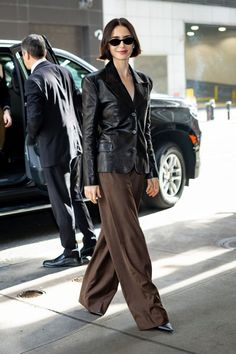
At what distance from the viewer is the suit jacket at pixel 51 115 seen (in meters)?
5.20

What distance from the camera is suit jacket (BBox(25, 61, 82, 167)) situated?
205 inches

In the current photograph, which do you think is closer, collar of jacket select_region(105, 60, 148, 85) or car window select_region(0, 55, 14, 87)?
collar of jacket select_region(105, 60, 148, 85)

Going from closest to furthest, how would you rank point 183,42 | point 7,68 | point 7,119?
point 7,119 < point 7,68 < point 183,42

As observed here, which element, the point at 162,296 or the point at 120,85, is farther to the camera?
the point at 162,296

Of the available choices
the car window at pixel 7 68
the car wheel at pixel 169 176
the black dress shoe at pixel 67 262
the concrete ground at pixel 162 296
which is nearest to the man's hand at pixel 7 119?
the car window at pixel 7 68

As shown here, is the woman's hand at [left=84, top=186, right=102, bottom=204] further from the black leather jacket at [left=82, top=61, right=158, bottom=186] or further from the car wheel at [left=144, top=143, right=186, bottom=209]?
the car wheel at [left=144, top=143, right=186, bottom=209]

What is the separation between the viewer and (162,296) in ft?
14.8

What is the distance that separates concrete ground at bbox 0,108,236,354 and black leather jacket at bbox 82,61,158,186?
38.2 inches

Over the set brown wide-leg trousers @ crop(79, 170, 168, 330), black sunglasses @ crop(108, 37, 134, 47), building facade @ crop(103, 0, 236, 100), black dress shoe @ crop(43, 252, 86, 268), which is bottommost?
black dress shoe @ crop(43, 252, 86, 268)

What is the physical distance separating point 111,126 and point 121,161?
23 centimetres

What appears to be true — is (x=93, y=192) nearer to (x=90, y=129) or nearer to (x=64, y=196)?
(x=90, y=129)

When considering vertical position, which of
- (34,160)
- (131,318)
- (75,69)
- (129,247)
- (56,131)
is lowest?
(131,318)

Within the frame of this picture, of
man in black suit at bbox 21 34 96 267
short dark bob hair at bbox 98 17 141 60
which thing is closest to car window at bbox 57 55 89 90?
man in black suit at bbox 21 34 96 267

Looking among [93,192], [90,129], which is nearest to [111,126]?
[90,129]
